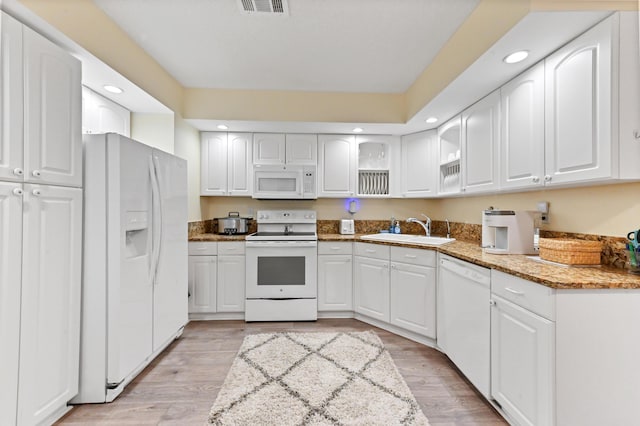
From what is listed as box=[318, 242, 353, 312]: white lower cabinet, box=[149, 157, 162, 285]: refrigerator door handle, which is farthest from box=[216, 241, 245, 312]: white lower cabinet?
box=[149, 157, 162, 285]: refrigerator door handle

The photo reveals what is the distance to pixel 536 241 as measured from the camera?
6.41 ft

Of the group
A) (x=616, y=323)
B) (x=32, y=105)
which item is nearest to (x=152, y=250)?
(x=32, y=105)

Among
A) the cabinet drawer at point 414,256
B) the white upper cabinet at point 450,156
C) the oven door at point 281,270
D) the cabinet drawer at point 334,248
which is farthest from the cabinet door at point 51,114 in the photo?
the white upper cabinet at point 450,156

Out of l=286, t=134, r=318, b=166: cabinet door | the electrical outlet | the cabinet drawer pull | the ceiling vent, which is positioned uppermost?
the ceiling vent

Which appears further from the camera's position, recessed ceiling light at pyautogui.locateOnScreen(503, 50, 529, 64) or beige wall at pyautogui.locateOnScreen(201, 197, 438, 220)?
beige wall at pyautogui.locateOnScreen(201, 197, 438, 220)

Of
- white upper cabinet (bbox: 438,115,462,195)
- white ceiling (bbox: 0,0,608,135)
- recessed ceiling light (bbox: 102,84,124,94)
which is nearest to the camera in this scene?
white ceiling (bbox: 0,0,608,135)

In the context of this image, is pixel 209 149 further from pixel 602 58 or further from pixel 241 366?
pixel 602 58

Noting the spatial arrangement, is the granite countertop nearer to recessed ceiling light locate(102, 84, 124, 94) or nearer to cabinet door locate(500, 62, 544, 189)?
cabinet door locate(500, 62, 544, 189)

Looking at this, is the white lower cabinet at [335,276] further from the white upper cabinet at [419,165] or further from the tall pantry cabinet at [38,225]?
the tall pantry cabinet at [38,225]

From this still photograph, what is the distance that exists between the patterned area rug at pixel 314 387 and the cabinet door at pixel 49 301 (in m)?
0.86

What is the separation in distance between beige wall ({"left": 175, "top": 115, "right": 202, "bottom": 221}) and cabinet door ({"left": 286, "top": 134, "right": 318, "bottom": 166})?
3.56 ft

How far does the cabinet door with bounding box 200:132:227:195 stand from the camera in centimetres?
335

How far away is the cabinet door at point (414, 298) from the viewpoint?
7.89 feet

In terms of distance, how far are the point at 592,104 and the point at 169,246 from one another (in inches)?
114
